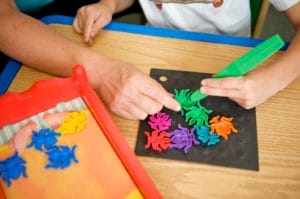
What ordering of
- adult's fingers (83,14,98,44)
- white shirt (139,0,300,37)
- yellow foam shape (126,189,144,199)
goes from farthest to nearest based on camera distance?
white shirt (139,0,300,37), adult's fingers (83,14,98,44), yellow foam shape (126,189,144,199)

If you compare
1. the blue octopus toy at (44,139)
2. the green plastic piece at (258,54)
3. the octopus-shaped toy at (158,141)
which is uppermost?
the blue octopus toy at (44,139)

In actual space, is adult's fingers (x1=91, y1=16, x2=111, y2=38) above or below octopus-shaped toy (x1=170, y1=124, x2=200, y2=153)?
above

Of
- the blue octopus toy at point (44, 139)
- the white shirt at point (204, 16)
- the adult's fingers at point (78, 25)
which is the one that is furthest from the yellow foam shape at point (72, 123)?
the white shirt at point (204, 16)

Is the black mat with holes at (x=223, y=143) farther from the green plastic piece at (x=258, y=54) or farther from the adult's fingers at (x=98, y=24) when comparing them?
the adult's fingers at (x=98, y=24)

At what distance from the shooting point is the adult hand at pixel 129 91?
0.55 m

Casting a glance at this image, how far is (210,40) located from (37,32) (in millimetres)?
343

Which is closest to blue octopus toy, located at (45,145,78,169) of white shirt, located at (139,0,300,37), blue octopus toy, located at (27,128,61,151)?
blue octopus toy, located at (27,128,61,151)

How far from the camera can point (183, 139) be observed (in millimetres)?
529

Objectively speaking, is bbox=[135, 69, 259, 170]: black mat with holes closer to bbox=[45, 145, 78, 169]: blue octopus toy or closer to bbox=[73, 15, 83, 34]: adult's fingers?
bbox=[45, 145, 78, 169]: blue octopus toy

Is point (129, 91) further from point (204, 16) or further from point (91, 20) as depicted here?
point (204, 16)

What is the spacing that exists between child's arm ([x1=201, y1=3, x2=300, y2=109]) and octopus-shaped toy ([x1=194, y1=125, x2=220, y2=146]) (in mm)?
63

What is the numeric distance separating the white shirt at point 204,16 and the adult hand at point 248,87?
243 millimetres

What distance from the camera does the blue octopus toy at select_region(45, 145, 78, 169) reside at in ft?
1.54

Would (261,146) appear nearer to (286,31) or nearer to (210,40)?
(210,40)
